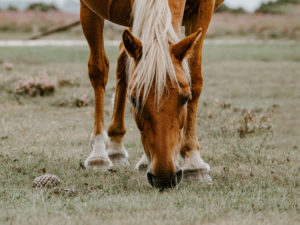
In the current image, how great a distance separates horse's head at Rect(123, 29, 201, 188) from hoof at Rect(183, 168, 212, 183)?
754 mm

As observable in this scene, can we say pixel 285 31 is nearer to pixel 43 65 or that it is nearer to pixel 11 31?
pixel 11 31

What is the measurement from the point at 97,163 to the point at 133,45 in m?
1.59

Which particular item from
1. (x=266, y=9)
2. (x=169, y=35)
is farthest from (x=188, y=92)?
(x=266, y=9)

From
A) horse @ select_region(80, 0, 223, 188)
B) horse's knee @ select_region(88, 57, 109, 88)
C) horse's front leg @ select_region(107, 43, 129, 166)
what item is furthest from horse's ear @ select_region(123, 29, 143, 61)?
horse's knee @ select_region(88, 57, 109, 88)

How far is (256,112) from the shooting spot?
22.1ft

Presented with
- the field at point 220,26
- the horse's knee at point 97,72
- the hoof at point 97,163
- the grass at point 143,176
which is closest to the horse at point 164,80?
the grass at point 143,176

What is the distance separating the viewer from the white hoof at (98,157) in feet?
13.9

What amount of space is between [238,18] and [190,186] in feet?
104

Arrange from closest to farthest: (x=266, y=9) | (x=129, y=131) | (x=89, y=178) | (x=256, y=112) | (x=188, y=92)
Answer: (x=188, y=92) < (x=89, y=178) < (x=129, y=131) < (x=256, y=112) < (x=266, y=9)

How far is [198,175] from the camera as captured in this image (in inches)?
145

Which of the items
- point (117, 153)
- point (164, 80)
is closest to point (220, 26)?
point (117, 153)

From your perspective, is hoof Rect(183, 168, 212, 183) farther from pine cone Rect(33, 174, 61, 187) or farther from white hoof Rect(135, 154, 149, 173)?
pine cone Rect(33, 174, 61, 187)

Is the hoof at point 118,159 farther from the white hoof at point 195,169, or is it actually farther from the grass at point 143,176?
the white hoof at point 195,169

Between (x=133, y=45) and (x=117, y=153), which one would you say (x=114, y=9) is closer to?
(x=133, y=45)
